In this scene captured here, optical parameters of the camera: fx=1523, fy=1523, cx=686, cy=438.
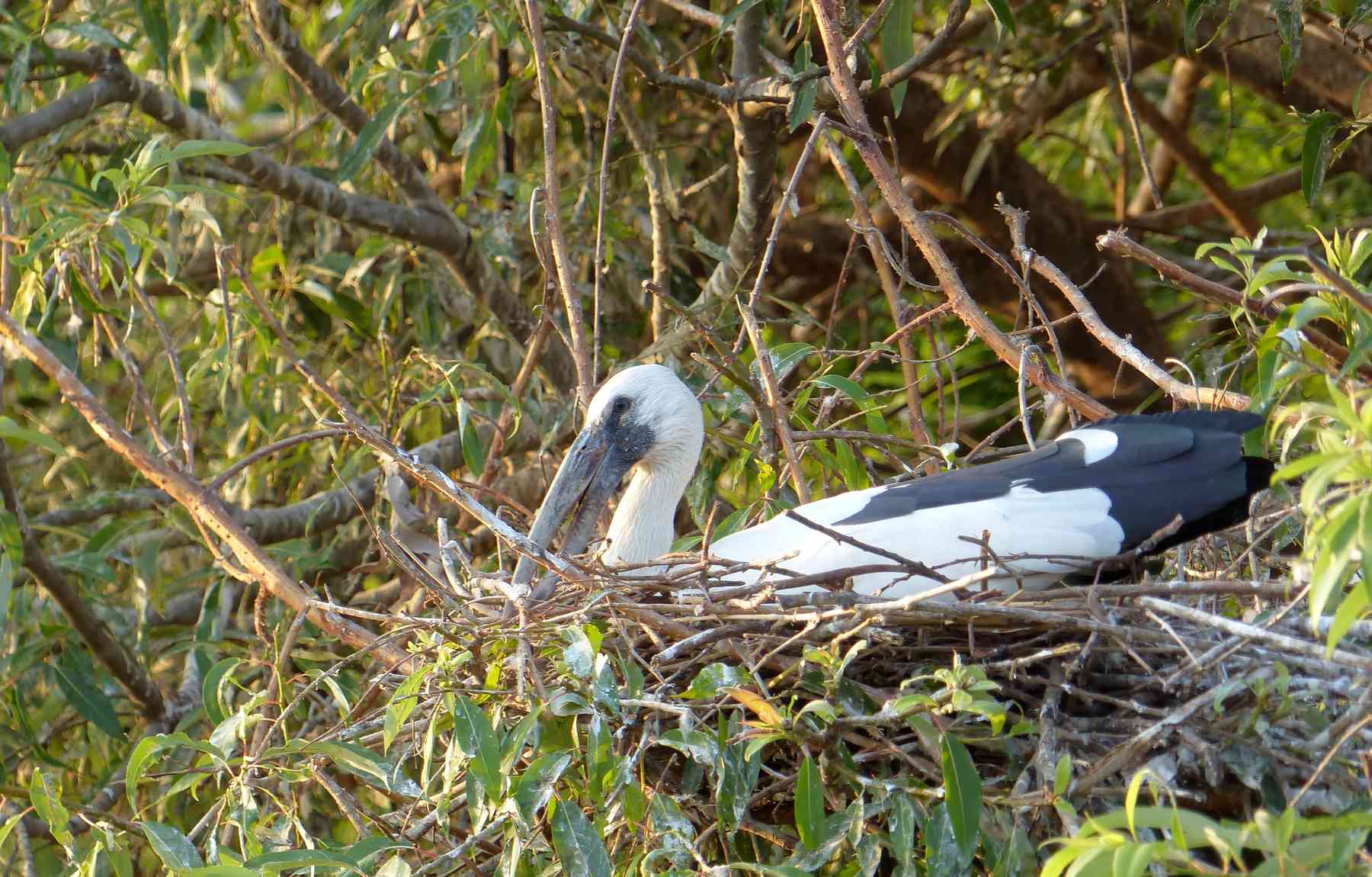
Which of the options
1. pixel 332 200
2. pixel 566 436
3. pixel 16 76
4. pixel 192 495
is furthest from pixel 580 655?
pixel 16 76

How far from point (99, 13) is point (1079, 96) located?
3.21 metres

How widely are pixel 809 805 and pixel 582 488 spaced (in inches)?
60.3

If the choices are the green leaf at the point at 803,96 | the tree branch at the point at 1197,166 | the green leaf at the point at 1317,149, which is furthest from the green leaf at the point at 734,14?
the tree branch at the point at 1197,166

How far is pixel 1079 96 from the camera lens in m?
5.34

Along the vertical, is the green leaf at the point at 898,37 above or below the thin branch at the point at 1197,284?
above

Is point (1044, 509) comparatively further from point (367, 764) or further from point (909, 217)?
point (367, 764)

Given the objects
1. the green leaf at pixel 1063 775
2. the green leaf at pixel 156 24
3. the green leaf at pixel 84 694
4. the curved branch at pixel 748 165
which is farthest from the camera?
the green leaf at pixel 156 24

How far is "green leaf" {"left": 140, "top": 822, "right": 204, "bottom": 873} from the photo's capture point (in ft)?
6.77

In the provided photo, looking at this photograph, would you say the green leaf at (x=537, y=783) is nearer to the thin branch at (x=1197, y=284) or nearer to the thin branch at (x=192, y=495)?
the thin branch at (x=192, y=495)

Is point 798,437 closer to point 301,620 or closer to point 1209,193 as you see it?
point 301,620

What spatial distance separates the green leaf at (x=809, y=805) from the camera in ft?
6.56

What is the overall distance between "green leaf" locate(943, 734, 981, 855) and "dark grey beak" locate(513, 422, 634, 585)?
146 cm

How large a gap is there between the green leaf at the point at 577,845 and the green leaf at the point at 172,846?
Result: 1.66 ft

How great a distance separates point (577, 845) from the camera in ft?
6.64
